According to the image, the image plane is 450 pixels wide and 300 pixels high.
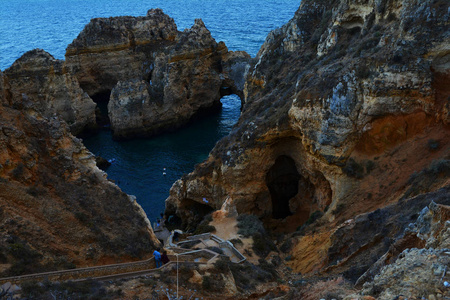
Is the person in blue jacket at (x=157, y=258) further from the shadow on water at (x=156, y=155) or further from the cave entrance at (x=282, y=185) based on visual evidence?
the shadow on water at (x=156, y=155)

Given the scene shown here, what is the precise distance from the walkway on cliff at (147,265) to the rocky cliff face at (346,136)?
16.4 ft

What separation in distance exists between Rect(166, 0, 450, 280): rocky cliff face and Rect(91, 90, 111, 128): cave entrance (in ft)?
94.7

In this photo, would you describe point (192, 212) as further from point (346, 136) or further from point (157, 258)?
point (157, 258)

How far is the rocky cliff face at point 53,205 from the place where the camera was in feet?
64.4

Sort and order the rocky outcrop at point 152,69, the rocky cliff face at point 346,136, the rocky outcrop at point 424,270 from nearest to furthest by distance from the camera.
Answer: the rocky outcrop at point 424,270 → the rocky cliff face at point 346,136 → the rocky outcrop at point 152,69

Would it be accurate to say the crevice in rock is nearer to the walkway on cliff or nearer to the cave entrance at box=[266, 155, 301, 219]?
the cave entrance at box=[266, 155, 301, 219]

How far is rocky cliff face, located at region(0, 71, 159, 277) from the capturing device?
19.6 meters

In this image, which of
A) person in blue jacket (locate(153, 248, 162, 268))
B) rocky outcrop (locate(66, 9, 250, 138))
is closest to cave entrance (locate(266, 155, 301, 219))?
person in blue jacket (locate(153, 248, 162, 268))

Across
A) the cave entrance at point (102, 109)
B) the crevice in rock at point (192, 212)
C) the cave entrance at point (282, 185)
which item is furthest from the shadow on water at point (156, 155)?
the cave entrance at point (282, 185)

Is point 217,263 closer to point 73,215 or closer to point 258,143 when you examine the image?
point 73,215

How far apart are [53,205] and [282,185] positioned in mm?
21734

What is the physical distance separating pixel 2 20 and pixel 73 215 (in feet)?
494

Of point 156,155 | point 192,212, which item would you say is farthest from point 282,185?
point 156,155

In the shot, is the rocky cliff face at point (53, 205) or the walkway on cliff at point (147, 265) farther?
the rocky cliff face at point (53, 205)
